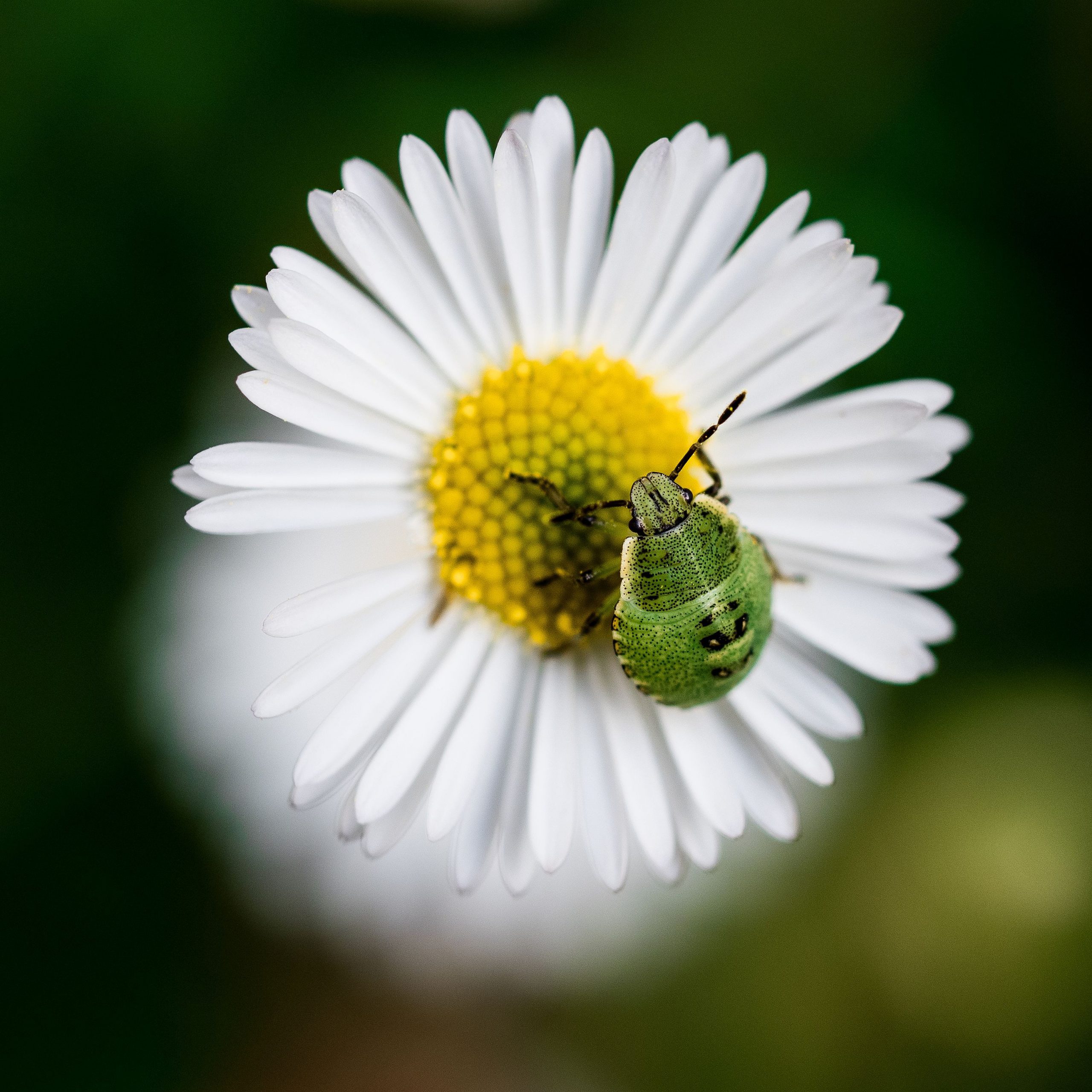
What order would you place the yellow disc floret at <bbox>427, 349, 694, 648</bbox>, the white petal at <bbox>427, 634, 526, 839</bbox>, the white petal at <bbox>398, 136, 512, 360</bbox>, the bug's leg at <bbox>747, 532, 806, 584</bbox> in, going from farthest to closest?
the bug's leg at <bbox>747, 532, 806, 584</bbox> → the yellow disc floret at <bbox>427, 349, 694, 648</bbox> → the white petal at <bbox>427, 634, 526, 839</bbox> → the white petal at <bbox>398, 136, 512, 360</bbox>

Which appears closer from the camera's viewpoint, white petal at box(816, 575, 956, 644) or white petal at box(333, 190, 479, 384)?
white petal at box(333, 190, 479, 384)

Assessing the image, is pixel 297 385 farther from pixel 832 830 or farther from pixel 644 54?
pixel 832 830

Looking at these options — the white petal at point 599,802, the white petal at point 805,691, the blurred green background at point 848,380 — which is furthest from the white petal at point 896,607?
the blurred green background at point 848,380

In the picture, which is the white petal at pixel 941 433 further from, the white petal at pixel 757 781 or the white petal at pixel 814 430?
the white petal at pixel 757 781

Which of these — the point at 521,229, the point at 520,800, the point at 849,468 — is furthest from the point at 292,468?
the point at 849,468

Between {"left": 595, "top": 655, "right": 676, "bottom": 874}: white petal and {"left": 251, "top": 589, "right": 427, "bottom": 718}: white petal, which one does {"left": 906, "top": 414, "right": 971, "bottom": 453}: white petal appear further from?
{"left": 251, "top": 589, "right": 427, "bottom": 718}: white petal

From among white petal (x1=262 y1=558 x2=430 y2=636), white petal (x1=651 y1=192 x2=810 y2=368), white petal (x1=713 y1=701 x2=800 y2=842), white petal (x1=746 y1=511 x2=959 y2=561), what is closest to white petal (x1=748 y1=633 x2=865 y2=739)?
white petal (x1=713 y1=701 x2=800 y2=842)
